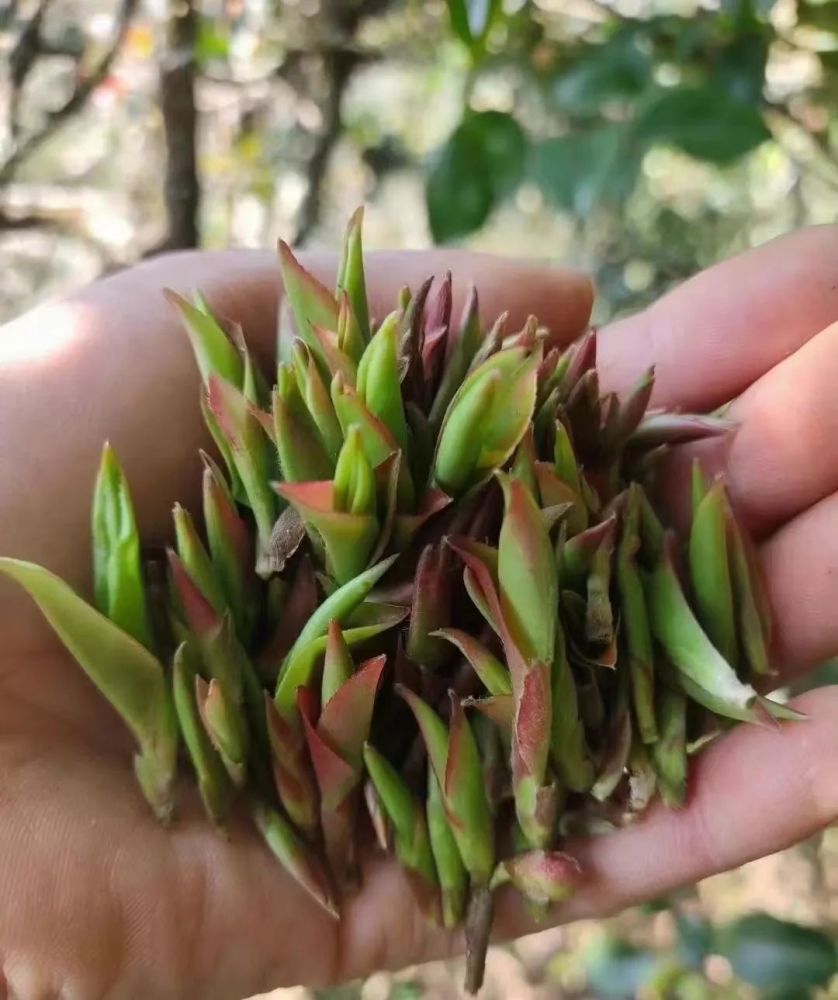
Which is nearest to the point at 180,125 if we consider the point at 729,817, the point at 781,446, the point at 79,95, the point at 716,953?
the point at 79,95

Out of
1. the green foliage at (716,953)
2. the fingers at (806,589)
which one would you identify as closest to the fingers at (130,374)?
the fingers at (806,589)

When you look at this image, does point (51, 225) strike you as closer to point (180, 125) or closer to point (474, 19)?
point (180, 125)

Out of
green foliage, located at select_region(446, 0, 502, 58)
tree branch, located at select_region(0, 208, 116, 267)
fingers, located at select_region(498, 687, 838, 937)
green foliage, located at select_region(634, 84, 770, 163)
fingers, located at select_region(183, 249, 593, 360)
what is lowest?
fingers, located at select_region(498, 687, 838, 937)

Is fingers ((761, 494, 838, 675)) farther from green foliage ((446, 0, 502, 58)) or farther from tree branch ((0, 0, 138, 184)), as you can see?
tree branch ((0, 0, 138, 184))

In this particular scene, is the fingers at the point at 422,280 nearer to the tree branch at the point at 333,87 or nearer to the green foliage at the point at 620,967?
the tree branch at the point at 333,87

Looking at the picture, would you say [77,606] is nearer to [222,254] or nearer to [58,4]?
[222,254]

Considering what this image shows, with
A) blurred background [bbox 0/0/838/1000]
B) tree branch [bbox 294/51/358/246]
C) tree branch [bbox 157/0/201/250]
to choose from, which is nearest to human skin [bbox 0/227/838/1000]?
blurred background [bbox 0/0/838/1000]
